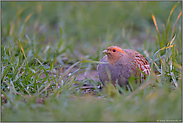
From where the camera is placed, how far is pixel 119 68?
3387 millimetres

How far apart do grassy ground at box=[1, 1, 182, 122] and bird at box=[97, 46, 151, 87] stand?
0.16 metres

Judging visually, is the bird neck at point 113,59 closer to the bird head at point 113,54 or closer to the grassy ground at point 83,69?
the bird head at point 113,54

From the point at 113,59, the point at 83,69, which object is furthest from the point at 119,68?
the point at 83,69

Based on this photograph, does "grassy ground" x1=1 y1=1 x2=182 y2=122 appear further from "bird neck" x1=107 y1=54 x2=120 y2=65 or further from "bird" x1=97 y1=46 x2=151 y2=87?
"bird neck" x1=107 y1=54 x2=120 y2=65

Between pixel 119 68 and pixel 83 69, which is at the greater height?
pixel 119 68

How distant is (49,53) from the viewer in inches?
183

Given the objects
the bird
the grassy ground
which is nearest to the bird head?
the bird

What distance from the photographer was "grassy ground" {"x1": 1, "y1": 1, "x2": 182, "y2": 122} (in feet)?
8.08

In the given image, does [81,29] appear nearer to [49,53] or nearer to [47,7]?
[47,7]

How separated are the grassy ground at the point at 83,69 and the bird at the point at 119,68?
0.16 m

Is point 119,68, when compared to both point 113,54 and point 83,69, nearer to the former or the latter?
point 113,54

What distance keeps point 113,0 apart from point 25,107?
211 inches

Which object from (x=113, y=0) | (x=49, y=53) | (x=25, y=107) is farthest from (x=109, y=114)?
(x=113, y=0)

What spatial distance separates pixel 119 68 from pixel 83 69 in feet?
4.52
